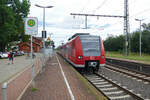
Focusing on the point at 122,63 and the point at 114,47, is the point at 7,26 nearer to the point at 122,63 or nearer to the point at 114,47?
the point at 122,63

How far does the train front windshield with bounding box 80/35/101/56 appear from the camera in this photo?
35.8ft

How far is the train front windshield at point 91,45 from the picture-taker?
10.9 m

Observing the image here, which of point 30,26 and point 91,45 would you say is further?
point 91,45

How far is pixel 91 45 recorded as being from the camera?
1116cm

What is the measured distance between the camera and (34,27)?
21.6 ft

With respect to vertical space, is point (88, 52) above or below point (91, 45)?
below

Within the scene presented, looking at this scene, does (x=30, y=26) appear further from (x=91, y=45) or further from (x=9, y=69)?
(x=9, y=69)

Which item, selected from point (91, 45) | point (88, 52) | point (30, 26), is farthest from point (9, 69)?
point (30, 26)

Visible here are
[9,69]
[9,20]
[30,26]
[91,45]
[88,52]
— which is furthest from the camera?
[9,20]

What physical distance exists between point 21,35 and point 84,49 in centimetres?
2813

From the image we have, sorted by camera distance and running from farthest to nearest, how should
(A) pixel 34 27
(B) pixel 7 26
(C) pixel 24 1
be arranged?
(C) pixel 24 1
(B) pixel 7 26
(A) pixel 34 27

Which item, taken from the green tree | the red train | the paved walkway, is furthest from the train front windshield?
the green tree

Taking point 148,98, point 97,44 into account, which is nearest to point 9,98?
point 148,98

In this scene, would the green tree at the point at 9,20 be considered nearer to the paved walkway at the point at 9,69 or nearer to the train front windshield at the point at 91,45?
the paved walkway at the point at 9,69
